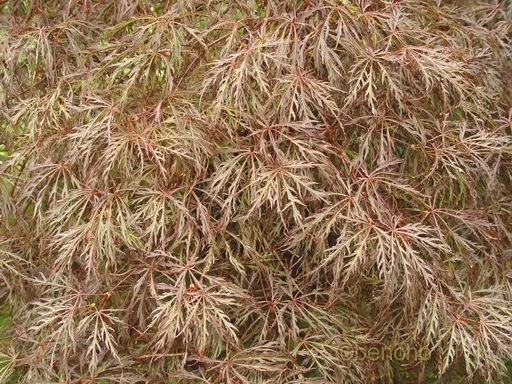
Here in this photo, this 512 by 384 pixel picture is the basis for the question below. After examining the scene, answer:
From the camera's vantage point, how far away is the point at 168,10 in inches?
113

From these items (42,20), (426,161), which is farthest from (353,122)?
(42,20)

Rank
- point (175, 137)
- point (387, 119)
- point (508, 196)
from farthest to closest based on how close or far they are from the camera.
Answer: point (508, 196), point (387, 119), point (175, 137)

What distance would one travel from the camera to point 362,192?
2.54 meters

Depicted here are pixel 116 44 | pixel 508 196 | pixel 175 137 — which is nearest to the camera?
pixel 175 137

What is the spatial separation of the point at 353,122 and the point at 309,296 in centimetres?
A: 56

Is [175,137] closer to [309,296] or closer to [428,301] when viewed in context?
[309,296]

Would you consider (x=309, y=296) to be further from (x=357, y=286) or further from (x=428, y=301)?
(x=428, y=301)

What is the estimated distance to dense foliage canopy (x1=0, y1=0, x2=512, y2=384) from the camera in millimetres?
2486

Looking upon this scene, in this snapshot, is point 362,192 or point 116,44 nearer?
point 362,192

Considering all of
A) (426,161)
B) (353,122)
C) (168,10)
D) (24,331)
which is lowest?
(24,331)

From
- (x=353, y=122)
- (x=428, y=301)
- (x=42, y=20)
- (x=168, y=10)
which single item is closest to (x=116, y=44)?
(x=168, y=10)

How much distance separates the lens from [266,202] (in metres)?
2.48

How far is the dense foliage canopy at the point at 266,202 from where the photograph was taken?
2.49 m

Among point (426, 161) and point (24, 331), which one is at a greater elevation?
point (426, 161)
